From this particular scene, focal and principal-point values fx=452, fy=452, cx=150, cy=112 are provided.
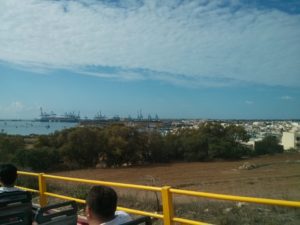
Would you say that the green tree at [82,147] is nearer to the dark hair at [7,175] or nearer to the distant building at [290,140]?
the dark hair at [7,175]

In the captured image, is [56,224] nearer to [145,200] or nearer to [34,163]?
[145,200]

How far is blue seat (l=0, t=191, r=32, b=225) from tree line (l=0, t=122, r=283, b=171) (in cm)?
3210

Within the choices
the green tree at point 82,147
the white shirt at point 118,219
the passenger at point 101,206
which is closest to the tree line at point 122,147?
the green tree at point 82,147

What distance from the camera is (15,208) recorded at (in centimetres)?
464

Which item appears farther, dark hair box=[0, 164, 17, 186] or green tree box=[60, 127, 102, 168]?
green tree box=[60, 127, 102, 168]

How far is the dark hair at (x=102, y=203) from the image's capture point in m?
3.28

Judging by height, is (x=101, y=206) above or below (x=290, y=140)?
above

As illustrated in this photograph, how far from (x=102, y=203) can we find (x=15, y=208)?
5.69 feet

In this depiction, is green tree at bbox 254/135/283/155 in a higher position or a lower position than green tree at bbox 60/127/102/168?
lower

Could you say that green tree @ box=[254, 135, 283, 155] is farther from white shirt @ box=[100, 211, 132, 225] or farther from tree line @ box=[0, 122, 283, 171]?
white shirt @ box=[100, 211, 132, 225]

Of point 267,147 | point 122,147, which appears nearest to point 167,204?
point 122,147

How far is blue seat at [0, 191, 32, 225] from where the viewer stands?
430 centimetres

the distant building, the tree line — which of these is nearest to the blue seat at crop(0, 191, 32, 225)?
the tree line

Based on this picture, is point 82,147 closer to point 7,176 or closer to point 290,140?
point 7,176
